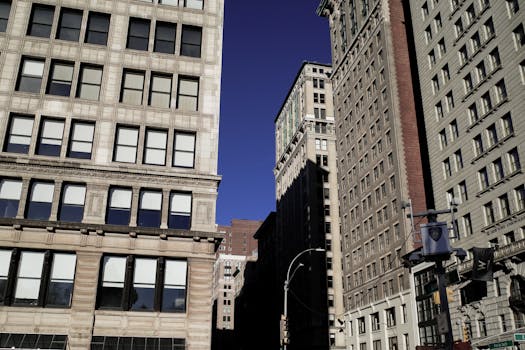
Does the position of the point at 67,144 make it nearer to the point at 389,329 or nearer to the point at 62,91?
the point at 62,91

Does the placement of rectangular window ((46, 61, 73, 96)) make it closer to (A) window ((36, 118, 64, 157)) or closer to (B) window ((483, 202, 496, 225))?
(A) window ((36, 118, 64, 157))

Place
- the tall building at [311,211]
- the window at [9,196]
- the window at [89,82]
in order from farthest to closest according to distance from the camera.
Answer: the tall building at [311,211]
the window at [89,82]
the window at [9,196]

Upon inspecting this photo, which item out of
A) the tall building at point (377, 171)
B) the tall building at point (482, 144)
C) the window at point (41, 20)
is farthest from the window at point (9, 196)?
the tall building at point (377, 171)

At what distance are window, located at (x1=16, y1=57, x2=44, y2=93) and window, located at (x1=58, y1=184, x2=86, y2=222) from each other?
7.25 m

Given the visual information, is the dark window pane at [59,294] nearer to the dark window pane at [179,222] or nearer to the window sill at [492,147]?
the dark window pane at [179,222]

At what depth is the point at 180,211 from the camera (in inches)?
1302

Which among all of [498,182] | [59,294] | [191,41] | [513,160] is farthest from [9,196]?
[513,160]

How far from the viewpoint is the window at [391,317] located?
73.2 m

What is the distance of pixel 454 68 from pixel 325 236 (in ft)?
214

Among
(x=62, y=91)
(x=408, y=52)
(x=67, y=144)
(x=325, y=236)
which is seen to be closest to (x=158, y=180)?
(x=67, y=144)

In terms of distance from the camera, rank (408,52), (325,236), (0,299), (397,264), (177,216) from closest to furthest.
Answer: (0,299)
(177,216)
(397,264)
(408,52)
(325,236)

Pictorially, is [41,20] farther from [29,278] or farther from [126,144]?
[29,278]

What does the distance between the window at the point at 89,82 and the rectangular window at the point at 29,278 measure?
10.9m

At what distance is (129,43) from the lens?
36500 mm
